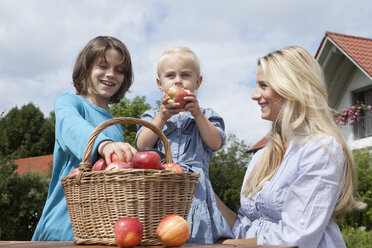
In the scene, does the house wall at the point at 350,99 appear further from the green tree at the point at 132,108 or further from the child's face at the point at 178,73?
the child's face at the point at 178,73

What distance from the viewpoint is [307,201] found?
8.29ft

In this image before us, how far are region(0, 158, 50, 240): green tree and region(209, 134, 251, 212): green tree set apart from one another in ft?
26.3

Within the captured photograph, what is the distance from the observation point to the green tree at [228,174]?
15984 mm

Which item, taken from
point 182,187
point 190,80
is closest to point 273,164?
point 190,80

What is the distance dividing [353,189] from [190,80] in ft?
4.06

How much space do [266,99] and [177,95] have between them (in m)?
0.60

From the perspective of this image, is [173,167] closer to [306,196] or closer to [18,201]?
[306,196]

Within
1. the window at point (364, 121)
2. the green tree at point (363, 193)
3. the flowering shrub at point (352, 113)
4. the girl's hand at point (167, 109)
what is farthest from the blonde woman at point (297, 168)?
the window at point (364, 121)

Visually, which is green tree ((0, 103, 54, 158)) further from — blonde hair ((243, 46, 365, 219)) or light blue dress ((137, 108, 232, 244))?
blonde hair ((243, 46, 365, 219))

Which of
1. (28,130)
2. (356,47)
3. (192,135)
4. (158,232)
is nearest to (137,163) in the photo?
(158,232)

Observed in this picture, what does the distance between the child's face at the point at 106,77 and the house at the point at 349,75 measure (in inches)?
581

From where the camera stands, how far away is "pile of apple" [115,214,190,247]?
204cm

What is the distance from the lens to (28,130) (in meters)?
35.9

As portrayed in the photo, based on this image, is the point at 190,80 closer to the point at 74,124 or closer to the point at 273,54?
the point at 273,54
